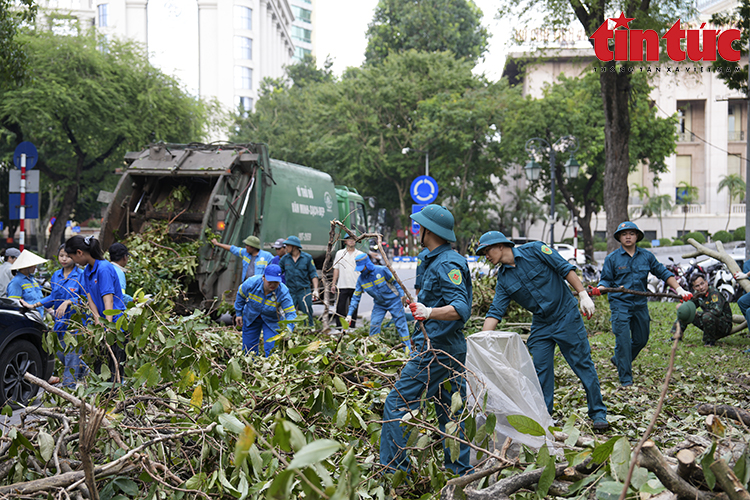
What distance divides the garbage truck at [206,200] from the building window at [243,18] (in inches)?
2231

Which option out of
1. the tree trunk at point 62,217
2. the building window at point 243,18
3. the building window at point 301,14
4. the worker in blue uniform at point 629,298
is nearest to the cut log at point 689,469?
the worker in blue uniform at point 629,298

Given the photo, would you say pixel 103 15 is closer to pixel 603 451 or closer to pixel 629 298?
pixel 629 298

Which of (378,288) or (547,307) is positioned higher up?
(547,307)

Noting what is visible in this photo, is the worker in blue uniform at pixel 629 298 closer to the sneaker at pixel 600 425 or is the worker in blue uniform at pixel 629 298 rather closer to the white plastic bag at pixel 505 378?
the sneaker at pixel 600 425

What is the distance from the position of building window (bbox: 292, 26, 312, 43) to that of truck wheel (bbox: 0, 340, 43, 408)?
104 metres

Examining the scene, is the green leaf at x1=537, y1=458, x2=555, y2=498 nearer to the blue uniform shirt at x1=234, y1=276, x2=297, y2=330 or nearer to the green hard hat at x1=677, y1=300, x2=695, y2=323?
the green hard hat at x1=677, y1=300, x2=695, y2=323

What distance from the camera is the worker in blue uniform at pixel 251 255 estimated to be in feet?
30.7

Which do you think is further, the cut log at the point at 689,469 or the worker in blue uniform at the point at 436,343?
the worker in blue uniform at the point at 436,343

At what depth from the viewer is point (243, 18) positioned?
2520 inches

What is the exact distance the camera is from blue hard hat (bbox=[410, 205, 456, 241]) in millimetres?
4113

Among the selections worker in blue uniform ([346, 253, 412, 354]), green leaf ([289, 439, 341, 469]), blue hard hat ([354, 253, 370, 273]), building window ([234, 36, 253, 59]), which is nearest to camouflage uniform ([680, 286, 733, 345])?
worker in blue uniform ([346, 253, 412, 354])

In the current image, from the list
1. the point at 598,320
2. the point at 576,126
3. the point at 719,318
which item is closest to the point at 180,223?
the point at 598,320

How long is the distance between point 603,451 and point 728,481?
0.47 m

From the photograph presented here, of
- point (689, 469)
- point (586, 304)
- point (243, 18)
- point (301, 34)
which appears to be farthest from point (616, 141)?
point (301, 34)
